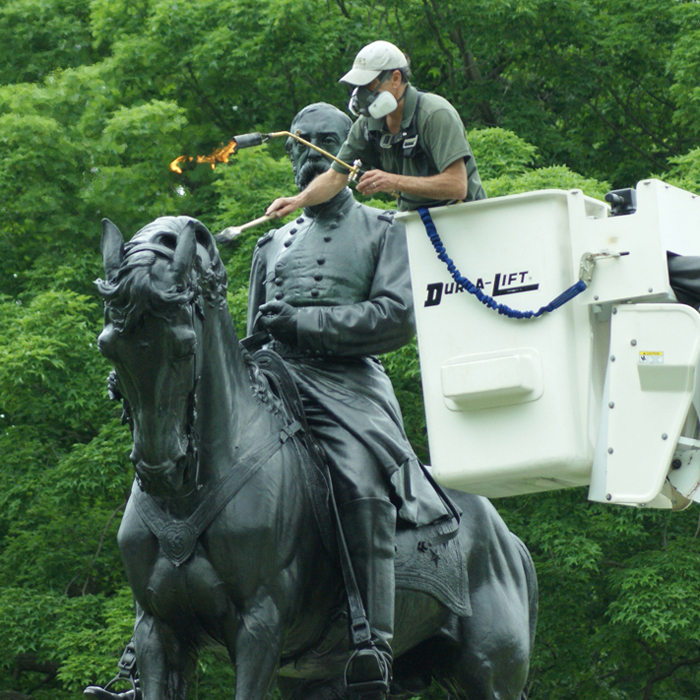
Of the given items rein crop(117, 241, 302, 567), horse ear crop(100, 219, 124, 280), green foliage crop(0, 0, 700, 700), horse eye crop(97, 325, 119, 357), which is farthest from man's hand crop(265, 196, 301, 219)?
green foliage crop(0, 0, 700, 700)

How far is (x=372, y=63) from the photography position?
5555 mm

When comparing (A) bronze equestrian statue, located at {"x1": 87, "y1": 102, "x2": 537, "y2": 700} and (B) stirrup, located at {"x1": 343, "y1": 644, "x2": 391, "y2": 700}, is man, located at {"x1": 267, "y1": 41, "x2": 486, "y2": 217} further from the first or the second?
(B) stirrup, located at {"x1": 343, "y1": 644, "x2": 391, "y2": 700}

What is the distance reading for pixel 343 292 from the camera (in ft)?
20.3

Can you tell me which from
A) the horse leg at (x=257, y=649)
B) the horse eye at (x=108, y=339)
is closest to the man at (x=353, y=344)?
the horse leg at (x=257, y=649)

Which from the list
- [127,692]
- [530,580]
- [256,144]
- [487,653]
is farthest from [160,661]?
[530,580]

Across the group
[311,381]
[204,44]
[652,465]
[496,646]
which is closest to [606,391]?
Answer: [652,465]

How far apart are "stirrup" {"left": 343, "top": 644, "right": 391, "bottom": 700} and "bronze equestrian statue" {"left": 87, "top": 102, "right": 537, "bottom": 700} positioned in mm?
269

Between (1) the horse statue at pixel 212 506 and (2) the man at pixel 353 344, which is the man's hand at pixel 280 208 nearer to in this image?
(1) the horse statue at pixel 212 506

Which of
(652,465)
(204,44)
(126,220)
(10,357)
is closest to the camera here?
(652,465)

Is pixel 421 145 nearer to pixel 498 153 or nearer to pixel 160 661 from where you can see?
pixel 160 661

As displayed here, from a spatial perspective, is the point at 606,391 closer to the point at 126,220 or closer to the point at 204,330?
the point at 204,330

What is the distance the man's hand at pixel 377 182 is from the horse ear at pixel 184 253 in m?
0.75

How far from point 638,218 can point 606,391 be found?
0.65 meters

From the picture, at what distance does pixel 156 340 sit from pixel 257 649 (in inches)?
48.6
